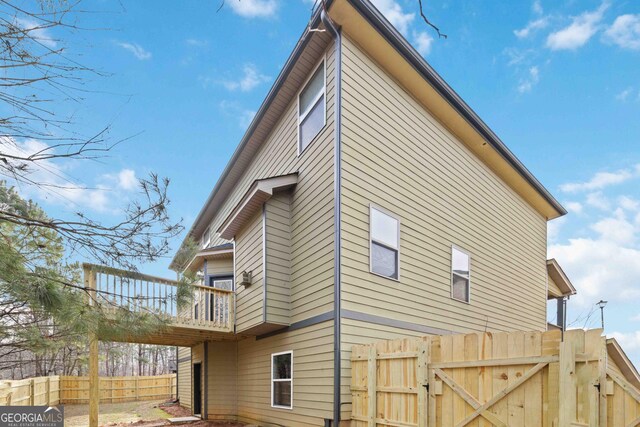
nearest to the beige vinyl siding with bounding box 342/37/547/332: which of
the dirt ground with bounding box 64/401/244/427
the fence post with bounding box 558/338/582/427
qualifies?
the fence post with bounding box 558/338/582/427

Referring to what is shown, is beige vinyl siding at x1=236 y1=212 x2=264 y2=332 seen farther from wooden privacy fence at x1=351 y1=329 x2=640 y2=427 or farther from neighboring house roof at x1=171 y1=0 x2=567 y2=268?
wooden privacy fence at x1=351 y1=329 x2=640 y2=427

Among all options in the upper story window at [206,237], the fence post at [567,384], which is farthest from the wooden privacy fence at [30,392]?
the fence post at [567,384]

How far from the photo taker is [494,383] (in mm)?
4543

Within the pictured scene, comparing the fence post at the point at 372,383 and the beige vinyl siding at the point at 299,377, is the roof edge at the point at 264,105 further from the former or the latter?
the fence post at the point at 372,383

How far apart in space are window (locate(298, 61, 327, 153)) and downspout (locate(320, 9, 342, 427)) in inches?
21.4

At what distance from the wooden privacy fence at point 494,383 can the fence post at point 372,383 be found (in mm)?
14

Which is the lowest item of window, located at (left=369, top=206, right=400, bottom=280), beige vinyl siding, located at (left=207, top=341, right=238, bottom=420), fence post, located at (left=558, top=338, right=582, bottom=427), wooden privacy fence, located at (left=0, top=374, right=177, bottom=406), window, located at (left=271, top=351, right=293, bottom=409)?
wooden privacy fence, located at (left=0, top=374, right=177, bottom=406)

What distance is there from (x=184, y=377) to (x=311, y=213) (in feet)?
40.6

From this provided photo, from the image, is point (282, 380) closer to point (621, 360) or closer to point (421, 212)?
point (421, 212)

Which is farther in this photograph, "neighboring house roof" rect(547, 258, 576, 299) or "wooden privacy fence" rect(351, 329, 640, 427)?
"neighboring house roof" rect(547, 258, 576, 299)

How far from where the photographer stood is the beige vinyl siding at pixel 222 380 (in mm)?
11523

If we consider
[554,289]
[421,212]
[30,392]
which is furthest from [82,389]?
[554,289]

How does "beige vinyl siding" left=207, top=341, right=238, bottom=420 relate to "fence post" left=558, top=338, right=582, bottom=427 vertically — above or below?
below

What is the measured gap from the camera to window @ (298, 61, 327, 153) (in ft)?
26.8
